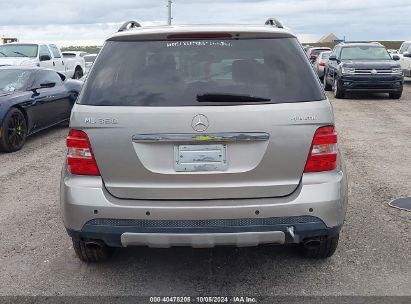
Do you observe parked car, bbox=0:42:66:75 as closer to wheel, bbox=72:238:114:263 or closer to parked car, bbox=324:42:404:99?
parked car, bbox=324:42:404:99

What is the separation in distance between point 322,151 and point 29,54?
16311mm

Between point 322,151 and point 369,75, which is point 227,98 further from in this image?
point 369,75

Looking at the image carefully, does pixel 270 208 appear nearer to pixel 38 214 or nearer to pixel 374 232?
pixel 374 232

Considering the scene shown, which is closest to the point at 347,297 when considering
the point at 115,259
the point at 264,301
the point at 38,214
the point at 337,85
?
the point at 264,301

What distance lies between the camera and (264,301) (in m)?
3.46

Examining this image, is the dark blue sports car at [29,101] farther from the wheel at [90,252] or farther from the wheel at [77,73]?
the wheel at [77,73]

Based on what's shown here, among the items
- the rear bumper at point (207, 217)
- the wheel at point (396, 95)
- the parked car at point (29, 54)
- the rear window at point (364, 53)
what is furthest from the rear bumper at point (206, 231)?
the parked car at point (29, 54)

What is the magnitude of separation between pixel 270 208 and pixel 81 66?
2014 cm

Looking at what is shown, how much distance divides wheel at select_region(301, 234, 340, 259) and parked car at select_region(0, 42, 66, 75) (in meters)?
14.8

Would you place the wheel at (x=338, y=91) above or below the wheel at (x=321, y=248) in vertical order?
below

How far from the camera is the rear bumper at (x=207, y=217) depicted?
3277 mm

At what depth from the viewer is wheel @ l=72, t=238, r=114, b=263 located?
3879mm

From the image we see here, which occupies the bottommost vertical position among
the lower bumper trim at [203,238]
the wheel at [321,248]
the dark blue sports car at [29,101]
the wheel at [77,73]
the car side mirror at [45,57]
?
the wheel at [77,73]

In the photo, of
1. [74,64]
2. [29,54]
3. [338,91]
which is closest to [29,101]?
[29,54]
